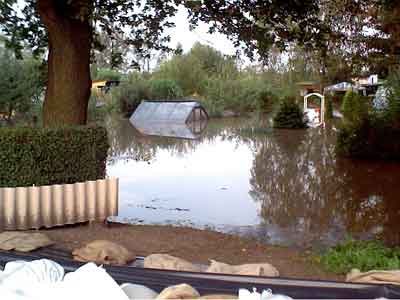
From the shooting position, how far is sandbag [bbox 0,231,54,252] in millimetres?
4523

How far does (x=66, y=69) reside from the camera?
23.2 feet

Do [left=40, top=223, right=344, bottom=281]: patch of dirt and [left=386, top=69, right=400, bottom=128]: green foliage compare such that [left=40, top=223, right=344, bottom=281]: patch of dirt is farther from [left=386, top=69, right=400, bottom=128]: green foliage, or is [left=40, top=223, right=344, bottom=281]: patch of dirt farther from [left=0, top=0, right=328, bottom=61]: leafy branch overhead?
[left=386, top=69, right=400, bottom=128]: green foliage

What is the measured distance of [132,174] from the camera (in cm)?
1176

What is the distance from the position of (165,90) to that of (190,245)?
27727 mm

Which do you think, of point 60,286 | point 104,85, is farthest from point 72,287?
point 104,85

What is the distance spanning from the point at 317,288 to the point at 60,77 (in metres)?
5.45

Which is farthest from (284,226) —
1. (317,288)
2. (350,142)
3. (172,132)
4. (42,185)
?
(172,132)

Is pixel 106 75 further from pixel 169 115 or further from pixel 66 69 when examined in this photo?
pixel 66 69

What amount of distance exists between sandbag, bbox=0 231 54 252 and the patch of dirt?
0.25 meters

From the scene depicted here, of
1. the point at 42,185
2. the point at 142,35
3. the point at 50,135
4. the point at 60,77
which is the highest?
the point at 142,35

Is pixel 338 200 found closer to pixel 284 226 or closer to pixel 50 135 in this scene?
pixel 284 226

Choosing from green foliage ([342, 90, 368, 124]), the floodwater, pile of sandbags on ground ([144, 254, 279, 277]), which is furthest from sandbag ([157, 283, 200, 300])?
green foliage ([342, 90, 368, 124])

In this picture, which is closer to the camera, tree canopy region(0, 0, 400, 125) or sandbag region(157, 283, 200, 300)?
sandbag region(157, 283, 200, 300)

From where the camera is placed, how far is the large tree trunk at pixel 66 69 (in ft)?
22.9
